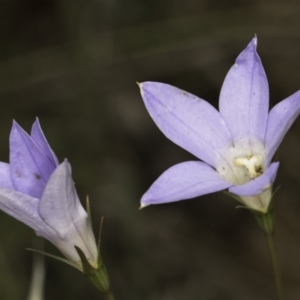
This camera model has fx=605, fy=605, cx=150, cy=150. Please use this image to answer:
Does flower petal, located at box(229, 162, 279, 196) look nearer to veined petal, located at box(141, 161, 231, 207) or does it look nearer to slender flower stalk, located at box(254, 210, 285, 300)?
veined petal, located at box(141, 161, 231, 207)

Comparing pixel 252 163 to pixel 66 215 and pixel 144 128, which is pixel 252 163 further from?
pixel 144 128

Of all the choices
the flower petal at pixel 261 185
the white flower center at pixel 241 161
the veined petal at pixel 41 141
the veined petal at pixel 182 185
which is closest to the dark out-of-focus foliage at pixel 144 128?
the white flower center at pixel 241 161

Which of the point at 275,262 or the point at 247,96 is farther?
the point at 247,96

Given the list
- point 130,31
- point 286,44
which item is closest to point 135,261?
point 130,31

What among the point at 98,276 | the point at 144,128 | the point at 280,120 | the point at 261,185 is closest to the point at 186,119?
the point at 280,120

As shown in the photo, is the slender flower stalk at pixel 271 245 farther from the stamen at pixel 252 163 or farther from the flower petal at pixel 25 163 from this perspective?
the flower petal at pixel 25 163

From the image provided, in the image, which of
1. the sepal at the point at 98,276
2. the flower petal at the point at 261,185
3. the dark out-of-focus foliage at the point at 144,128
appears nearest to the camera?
the flower petal at the point at 261,185

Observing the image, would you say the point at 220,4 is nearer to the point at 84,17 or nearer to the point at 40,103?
the point at 84,17
